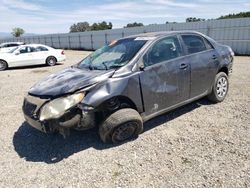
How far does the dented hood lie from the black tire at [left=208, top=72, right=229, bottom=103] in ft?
8.55

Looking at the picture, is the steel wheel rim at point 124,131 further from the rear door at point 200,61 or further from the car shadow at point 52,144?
the rear door at point 200,61

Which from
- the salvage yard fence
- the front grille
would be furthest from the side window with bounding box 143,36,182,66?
the salvage yard fence

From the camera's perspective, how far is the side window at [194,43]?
462cm

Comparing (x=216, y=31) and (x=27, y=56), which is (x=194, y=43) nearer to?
(x=27, y=56)

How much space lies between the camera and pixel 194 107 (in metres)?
5.21

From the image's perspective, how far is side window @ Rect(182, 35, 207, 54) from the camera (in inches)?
182

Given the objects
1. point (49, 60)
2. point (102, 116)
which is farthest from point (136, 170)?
point (49, 60)

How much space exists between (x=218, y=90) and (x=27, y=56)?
37.3 feet

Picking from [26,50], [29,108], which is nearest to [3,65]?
[26,50]

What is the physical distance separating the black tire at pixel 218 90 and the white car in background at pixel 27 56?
36.5 feet

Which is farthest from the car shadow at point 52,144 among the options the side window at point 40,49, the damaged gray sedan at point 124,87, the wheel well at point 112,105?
the side window at point 40,49

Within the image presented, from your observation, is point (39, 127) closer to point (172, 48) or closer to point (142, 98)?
point (142, 98)

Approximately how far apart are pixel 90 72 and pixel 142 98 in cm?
94

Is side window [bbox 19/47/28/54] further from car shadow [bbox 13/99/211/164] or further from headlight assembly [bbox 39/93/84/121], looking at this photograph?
headlight assembly [bbox 39/93/84/121]
